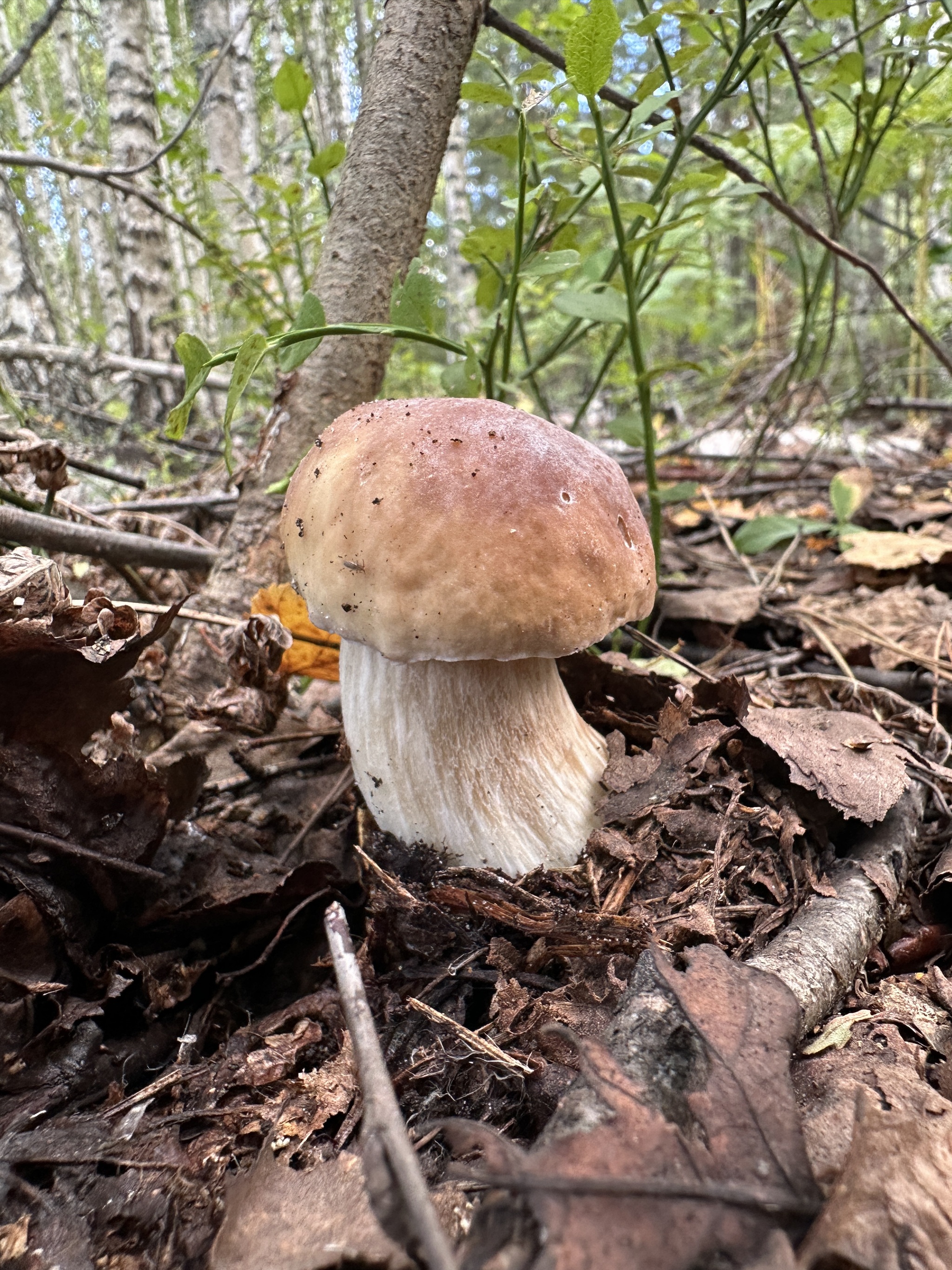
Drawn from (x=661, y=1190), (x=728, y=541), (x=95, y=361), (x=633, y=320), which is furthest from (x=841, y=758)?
(x=95, y=361)

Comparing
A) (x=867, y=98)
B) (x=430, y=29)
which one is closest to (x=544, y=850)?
(x=430, y=29)

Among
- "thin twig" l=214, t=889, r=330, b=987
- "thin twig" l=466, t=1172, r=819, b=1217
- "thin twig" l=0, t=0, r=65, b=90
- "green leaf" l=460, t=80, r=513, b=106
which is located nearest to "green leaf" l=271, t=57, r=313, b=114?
"green leaf" l=460, t=80, r=513, b=106

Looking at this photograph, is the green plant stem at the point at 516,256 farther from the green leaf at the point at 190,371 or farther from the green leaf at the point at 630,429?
the green leaf at the point at 190,371

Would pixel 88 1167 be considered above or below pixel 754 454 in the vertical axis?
below

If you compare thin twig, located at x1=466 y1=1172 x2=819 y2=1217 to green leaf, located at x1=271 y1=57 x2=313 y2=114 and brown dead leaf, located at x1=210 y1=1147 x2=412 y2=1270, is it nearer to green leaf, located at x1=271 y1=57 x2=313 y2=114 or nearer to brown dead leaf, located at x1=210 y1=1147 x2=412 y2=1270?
brown dead leaf, located at x1=210 y1=1147 x2=412 y2=1270

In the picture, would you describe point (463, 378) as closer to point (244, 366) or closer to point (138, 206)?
point (244, 366)

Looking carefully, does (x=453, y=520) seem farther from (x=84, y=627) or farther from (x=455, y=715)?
(x=84, y=627)
